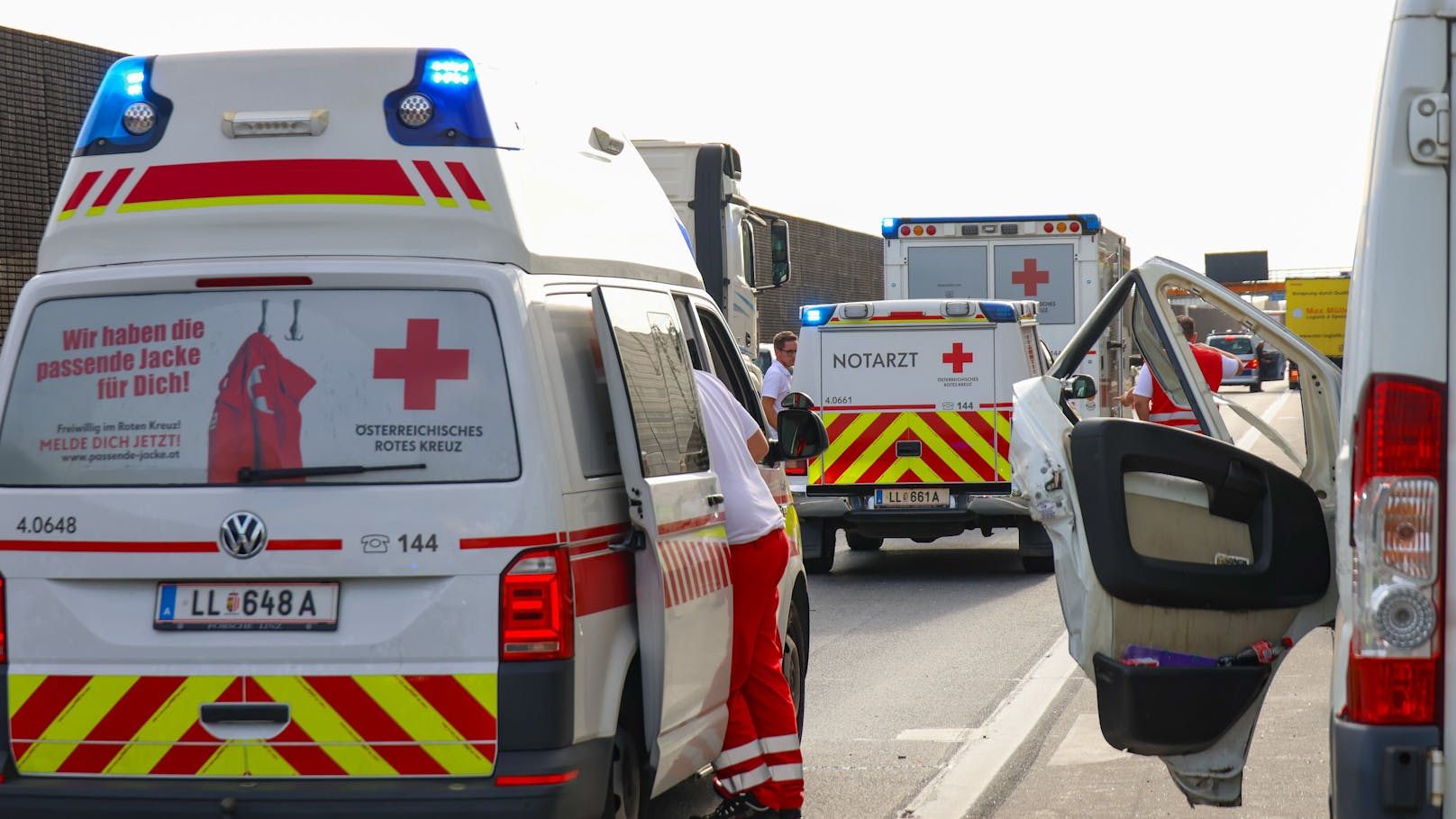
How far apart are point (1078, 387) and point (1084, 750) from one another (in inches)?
103

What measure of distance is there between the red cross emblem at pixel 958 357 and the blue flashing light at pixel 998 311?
1.04 ft

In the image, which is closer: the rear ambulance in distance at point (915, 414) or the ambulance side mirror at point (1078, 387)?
the ambulance side mirror at point (1078, 387)

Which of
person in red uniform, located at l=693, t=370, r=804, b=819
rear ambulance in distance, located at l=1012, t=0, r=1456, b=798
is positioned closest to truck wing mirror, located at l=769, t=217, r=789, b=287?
rear ambulance in distance, located at l=1012, t=0, r=1456, b=798

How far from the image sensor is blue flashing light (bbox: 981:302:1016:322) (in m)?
14.0

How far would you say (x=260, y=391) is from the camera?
4.57 meters

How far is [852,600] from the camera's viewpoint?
12.8m

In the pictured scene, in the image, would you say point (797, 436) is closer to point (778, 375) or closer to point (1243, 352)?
point (778, 375)

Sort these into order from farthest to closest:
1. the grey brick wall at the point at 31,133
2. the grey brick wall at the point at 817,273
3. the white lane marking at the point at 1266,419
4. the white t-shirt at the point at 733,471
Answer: the grey brick wall at the point at 817,273 → the white lane marking at the point at 1266,419 → the grey brick wall at the point at 31,133 → the white t-shirt at the point at 733,471

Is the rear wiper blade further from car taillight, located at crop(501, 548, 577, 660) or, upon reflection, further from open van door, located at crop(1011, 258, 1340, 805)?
open van door, located at crop(1011, 258, 1340, 805)

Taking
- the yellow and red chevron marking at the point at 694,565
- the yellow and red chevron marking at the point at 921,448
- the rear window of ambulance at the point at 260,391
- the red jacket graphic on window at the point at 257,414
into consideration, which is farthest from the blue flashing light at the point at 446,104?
the yellow and red chevron marking at the point at 921,448

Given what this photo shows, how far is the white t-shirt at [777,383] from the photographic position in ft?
50.6

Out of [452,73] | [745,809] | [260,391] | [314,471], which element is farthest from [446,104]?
[745,809]

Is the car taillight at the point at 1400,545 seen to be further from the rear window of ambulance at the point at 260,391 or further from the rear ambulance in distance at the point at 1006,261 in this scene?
the rear ambulance in distance at the point at 1006,261

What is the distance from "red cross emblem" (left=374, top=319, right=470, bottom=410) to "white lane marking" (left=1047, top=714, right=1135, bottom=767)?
3567 mm
